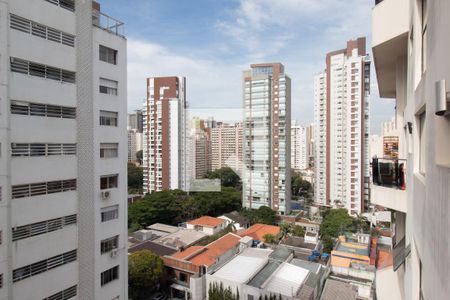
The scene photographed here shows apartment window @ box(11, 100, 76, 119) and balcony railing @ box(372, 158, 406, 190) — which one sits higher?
apartment window @ box(11, 100, 76, 119)

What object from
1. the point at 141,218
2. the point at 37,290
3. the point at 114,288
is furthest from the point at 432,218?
the point at 141,218

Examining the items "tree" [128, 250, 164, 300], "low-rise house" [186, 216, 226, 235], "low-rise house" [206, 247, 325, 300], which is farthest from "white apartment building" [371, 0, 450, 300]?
"low-rise house" [186, 216, 226, 235]

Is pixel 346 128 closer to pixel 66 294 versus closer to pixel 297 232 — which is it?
pixel 297 232

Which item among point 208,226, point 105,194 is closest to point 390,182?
point 105,194

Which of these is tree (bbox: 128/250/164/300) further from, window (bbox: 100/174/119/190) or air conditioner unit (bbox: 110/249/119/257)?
window (bbox: 100/174/119/190)

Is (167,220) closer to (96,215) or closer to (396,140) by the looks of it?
(96,215)

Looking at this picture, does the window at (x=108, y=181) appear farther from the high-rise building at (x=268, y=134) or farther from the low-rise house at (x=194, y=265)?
the high-rise building at (x=268, y=134)
